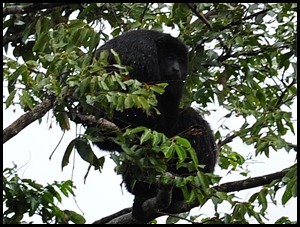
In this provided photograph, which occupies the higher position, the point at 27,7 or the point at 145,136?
the point at 27,7

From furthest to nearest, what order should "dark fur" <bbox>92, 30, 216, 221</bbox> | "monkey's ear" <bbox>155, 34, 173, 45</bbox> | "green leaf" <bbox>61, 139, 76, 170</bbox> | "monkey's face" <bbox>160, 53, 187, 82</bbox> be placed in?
1. "monkey's ear" <bbox>155, 34, 173, 45</bbox>
2. "monkey's face" <bbox>160, 53, 187, 82</bbox>
3. "dark fur" <bbox>92, 30, 216, 221</bbox>
4. "green leaf" <bbox>61, 139, 76, 170</bbox>

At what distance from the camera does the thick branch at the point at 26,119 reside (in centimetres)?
402

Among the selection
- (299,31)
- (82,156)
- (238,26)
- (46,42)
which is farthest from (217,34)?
(82,156)

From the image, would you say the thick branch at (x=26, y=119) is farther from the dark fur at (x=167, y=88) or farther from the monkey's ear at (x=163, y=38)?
the monkey's ear at (x=163, y=38)

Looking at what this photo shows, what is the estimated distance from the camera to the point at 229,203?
3.99m

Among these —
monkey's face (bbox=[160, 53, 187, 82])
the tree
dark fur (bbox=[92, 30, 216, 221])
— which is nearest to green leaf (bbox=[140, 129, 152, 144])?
the tree

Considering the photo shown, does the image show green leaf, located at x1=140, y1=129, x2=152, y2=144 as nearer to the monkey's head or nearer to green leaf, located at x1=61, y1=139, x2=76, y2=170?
green leaf, located at x1=61, y1=139, x2=76, y2=170

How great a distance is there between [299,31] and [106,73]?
1435 mm

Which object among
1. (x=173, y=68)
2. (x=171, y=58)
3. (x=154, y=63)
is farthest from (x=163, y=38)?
(x=154, y=63)

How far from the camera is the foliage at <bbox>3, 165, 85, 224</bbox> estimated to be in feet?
13.8

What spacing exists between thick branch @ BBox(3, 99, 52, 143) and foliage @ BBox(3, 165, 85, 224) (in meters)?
0.37

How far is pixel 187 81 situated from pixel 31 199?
6.44ft

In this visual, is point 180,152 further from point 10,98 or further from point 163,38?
point 163,38

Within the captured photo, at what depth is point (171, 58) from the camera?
6090 millimetres
